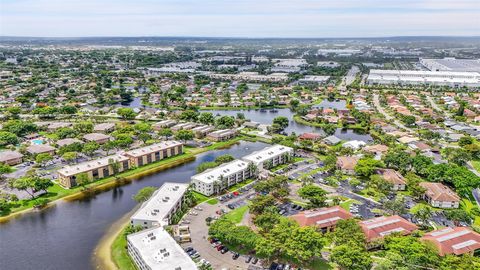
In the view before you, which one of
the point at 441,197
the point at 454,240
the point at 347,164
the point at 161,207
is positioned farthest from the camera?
the point at 347,164

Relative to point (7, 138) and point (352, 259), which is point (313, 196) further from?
point (7, 138)

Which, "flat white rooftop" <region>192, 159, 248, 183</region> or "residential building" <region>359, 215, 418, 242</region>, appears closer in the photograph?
"residential building" <region>359, 215, 418, 242</region>

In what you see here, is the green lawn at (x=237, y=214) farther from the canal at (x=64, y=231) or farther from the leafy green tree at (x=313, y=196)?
the canal at (x=64, y=231)

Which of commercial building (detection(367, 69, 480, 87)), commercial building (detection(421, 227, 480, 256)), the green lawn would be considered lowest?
the green lawn

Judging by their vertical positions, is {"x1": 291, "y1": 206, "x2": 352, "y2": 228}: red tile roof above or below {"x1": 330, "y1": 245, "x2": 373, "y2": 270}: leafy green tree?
below

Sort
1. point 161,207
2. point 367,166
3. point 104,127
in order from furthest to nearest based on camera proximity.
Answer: point 104,127
point 367,166
point 161,207

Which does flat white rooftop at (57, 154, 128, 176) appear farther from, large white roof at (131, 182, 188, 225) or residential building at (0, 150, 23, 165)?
large white roof at (131, 182, 188, 225)

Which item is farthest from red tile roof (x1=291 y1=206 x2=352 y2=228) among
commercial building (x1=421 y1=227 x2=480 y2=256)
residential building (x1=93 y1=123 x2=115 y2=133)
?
residential building (x1=93 y1=123 x2=115 y2=133)

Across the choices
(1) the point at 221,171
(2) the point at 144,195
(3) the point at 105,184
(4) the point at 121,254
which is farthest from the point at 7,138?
(4) the point at 121,254
